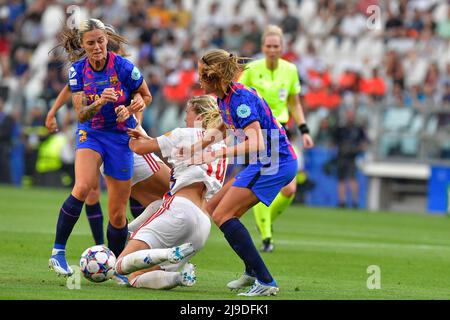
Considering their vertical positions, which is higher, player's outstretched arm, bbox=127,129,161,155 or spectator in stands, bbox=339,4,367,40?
spectator in stands, bbox=339,4,367,40

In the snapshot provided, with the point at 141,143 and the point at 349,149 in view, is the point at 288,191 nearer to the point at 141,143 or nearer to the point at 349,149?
the point at 141,143

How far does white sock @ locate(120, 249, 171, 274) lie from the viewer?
8086mm

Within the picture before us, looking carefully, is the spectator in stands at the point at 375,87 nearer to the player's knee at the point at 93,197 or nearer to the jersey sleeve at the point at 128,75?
the player's knee at the point at 93,197

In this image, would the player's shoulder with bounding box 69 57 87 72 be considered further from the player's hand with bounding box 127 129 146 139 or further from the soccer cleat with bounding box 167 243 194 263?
the soccer cleat with bounding box 167 243 194 263

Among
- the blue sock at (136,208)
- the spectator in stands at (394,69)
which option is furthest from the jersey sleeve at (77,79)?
the spectator in stands at (394,69)

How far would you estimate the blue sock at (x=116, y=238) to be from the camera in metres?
9.59

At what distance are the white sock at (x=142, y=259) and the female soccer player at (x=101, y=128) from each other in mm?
1044

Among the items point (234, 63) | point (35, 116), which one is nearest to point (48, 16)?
point (35, 116)

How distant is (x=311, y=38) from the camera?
1046 inches

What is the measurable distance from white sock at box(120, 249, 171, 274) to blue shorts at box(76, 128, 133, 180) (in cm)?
132

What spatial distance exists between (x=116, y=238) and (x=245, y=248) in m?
1.81

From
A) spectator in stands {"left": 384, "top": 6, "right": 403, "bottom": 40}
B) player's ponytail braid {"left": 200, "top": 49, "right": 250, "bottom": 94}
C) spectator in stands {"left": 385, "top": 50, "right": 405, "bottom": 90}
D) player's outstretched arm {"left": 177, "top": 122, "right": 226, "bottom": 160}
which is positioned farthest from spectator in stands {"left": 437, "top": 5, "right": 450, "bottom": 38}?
player's ponytail braid {"left": 200, "top": 49, "right": 250, "bottom": 94}

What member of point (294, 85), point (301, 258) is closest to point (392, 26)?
point (294, 85)
